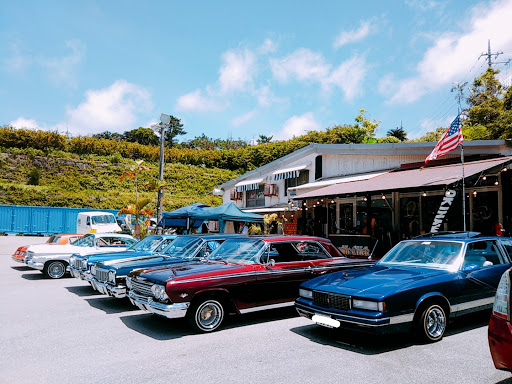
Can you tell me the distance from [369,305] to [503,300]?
189 centimetres

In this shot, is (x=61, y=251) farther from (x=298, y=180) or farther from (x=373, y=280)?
(x=298, y=180)

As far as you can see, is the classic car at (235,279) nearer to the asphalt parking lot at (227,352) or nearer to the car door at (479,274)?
the asphalt parking lot at (227,352)

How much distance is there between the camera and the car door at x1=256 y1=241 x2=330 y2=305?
7.16 meters

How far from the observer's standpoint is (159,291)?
6488 millimetres

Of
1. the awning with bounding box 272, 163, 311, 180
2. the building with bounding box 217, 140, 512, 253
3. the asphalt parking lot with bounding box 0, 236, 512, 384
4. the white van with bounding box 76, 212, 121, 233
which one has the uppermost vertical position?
the awning with bounding box 272, 163, 311, 180

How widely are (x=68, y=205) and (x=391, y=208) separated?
31.6 metres

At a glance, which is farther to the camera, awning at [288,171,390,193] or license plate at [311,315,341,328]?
awning at [288,171,390,193]

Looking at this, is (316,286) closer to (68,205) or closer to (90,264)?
(90,264)

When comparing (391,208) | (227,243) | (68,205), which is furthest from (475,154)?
(68,205)

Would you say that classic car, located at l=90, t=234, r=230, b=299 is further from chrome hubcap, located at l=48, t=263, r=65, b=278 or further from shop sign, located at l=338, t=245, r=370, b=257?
shop sign, located at l=338, t=245, r=370, b=257

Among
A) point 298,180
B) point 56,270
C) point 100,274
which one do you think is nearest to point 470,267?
point 100,274

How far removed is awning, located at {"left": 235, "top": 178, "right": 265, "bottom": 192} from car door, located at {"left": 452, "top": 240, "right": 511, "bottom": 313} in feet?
62.4

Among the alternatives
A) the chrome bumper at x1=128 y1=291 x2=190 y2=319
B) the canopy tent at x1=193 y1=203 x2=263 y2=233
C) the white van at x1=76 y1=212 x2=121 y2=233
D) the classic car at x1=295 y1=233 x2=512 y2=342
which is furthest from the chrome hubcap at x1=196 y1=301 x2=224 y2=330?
the white van at x1=76 y1=212 x2=121 y2=233

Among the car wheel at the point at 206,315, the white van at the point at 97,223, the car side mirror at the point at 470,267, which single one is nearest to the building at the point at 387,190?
the car side mirror at the point at 470,267
